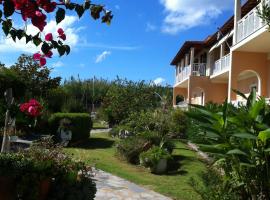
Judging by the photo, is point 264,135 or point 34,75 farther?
point 34,75

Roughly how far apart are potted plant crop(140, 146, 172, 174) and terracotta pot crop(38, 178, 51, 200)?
697 centimetres

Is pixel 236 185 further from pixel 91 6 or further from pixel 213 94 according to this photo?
pixel 213 94

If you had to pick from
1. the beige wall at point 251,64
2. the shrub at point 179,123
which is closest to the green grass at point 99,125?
the shrub at point 179,123

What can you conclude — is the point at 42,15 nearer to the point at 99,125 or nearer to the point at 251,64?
the point at 251,64

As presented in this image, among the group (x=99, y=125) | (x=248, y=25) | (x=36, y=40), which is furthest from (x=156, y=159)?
(x=99, y=125)

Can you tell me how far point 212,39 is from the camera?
3189 centimetres

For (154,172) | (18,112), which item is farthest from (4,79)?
(18,112)

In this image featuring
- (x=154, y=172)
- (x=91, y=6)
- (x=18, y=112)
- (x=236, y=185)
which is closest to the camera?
(x=91, y=6)

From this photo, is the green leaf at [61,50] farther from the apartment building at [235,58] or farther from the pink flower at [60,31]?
the apartment building at [235,58]

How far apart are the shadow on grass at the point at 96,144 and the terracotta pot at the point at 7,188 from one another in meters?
12.2

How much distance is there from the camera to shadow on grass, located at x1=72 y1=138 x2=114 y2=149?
1916cm

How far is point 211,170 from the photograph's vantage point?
5.77 meters

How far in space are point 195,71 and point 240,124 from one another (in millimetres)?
29446

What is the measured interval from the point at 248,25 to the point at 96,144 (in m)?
8.34
